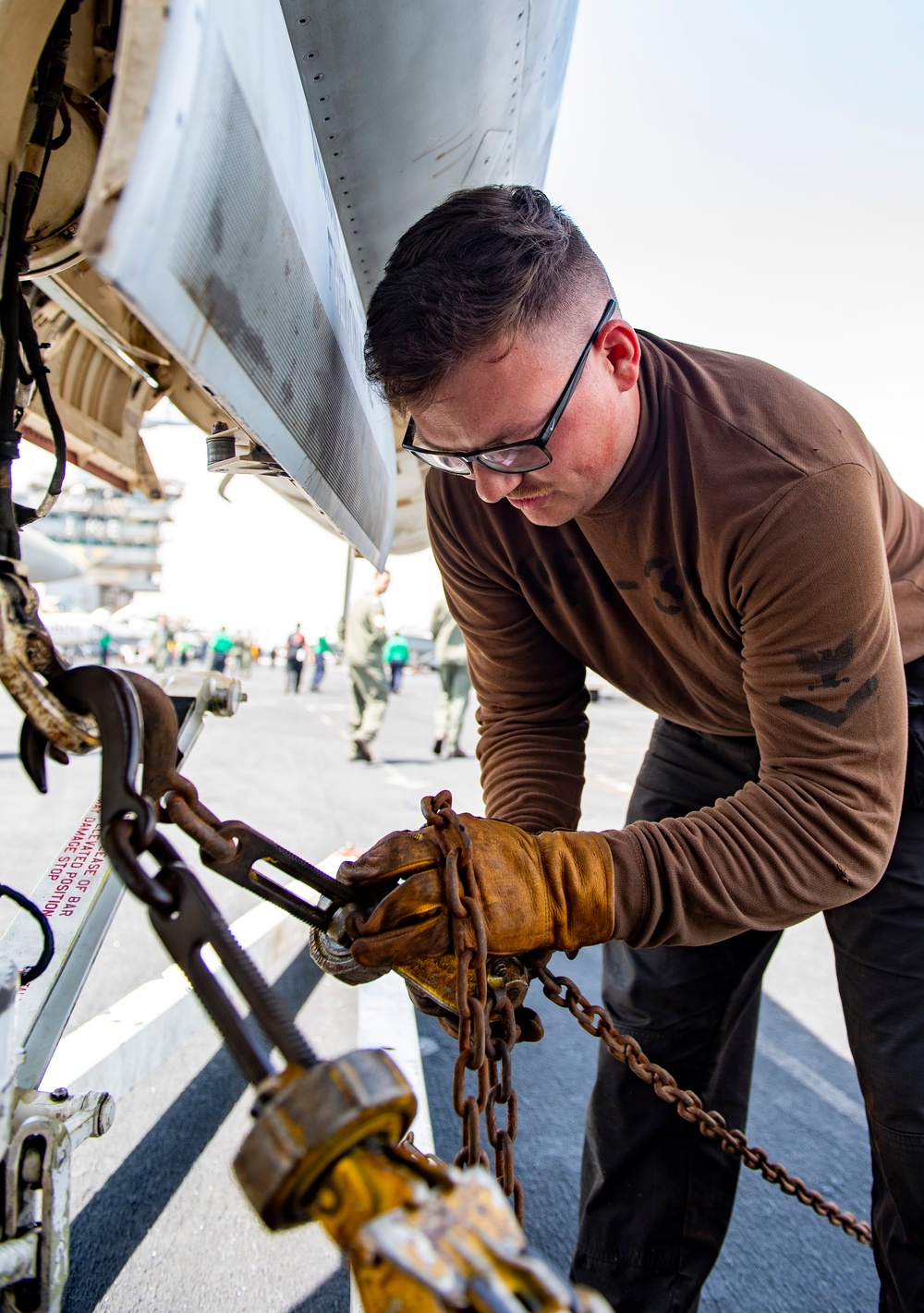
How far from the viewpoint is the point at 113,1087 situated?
1.88 meters

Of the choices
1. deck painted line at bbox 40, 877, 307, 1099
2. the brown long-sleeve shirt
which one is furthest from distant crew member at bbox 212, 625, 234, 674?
the brown long-sleeve shirt

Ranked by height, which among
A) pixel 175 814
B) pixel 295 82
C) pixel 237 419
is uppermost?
pixel 295 82

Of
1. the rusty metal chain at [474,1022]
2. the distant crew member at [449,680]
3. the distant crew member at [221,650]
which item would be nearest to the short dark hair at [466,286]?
the rusty metal chain at [474,1022]

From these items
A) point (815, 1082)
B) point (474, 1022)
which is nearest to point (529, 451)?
point (474, 1022)

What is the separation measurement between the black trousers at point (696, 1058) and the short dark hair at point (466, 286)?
3.20ft

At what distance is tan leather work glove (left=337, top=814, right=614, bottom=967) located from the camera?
112 cm

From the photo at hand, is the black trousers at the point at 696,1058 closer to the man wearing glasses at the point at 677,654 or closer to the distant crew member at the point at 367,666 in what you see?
the man wearing glasses at the point at 677,654

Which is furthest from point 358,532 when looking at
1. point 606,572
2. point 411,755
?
point 411,755

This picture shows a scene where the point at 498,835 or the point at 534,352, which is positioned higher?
the point at 534,352

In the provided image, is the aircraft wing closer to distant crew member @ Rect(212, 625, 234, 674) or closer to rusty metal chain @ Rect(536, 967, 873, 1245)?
rusty metal chain @ Rect(536, 967, 873, 1245)

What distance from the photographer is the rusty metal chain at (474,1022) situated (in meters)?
1.00

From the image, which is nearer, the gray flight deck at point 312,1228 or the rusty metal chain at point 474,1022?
the rusty metal chain at point 474,1022

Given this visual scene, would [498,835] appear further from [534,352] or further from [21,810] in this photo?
[21,810]

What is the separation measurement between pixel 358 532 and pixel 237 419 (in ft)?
2.63
